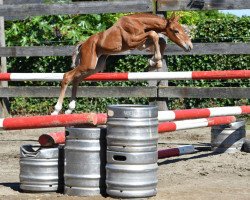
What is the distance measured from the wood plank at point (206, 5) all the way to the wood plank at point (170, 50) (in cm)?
57

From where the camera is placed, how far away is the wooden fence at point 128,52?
12.1 m

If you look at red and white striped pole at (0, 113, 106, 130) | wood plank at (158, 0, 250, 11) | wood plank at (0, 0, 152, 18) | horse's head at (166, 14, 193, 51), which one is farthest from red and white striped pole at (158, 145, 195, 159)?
wood plank at (0, 0, 152, 18)

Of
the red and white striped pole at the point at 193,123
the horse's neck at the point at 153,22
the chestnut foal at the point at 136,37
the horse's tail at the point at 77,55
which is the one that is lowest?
the red and white striped pole at the point at 193,123

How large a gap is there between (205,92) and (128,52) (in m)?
1.37

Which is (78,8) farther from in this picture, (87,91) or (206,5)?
(206,5)

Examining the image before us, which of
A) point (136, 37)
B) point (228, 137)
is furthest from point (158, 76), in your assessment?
point (136, 37)

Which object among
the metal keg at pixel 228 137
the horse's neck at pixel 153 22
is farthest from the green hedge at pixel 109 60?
the horse's neck at pixel 153 22

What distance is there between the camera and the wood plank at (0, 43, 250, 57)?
39.4ft

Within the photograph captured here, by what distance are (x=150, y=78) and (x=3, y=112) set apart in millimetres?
4142

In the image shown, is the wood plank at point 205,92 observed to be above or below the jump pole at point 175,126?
below

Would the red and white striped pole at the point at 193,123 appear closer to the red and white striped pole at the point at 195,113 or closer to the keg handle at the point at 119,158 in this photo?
the red and white striped pole at the point at 195,113

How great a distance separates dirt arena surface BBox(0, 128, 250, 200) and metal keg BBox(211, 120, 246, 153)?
108 millimetres

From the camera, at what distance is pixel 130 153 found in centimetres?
602

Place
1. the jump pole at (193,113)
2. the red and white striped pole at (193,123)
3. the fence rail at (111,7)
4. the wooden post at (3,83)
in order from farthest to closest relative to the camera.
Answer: the wooden post at (3,83) < the fence rail at (111,7) < the red and white striped pole at (193,123) < the jump pole at (193,113)
